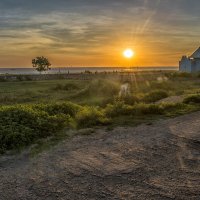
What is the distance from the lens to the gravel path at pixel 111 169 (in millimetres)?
6988

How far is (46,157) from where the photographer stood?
361 inches

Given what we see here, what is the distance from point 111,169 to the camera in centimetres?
813

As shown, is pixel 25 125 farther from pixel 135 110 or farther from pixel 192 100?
pixel 192 100

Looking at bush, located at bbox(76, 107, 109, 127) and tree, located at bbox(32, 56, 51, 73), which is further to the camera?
tree, located at bbox(32, 56, 51, 73)

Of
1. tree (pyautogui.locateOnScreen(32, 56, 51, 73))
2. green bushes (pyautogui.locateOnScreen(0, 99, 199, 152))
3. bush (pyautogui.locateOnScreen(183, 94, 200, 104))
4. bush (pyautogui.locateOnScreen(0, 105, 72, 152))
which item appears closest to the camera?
bush (pyautogui.locateOnScreen(0, 105, 72, 152))

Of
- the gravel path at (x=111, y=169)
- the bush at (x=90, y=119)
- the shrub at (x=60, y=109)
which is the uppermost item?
the shrub at (x=60, y=109)

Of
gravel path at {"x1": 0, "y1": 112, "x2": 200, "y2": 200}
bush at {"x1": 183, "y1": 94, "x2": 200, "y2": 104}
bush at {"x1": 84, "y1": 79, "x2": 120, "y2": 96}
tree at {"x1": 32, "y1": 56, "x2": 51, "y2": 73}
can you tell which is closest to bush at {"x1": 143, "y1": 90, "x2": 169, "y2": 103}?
bush at {"x1": 183, "y1": 94, "x2": 200, "y2": 104}

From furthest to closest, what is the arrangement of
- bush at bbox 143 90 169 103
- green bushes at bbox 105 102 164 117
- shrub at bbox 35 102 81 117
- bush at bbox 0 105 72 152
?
bush at bbox 143 90 169 103 < green bushes at bbox 105 102 164 117 < shrub at bbox 35 102 81 117 < bush at bbox 0 105 72 152

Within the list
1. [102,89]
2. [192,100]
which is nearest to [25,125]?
[192,100]

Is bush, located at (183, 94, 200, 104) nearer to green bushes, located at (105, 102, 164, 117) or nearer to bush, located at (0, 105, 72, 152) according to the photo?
green bushes, located at (105, 102, 164, 117)

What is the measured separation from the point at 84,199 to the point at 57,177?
47.4 inches

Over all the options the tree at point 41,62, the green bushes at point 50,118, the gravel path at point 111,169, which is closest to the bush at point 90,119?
the green bushes at point 50,118

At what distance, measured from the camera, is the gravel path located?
22.9 ft

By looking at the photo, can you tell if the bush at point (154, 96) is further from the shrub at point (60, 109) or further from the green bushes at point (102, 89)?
the shrub at point (60, 109)
